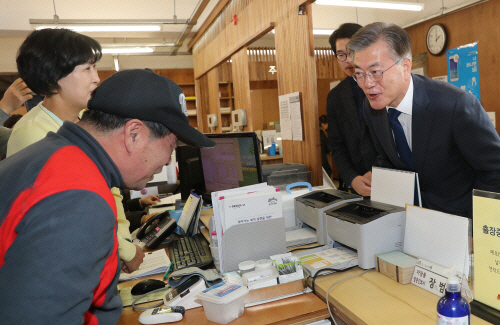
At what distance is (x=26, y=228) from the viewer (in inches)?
23.5

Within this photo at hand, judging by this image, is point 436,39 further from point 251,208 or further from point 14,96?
point 14,96

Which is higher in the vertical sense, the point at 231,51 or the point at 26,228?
the point at 231,51

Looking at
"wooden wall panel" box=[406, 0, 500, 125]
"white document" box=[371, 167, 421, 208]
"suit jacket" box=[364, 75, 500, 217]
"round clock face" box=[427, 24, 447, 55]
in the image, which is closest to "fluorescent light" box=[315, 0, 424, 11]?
"wooden wall panel" box=[406, 0, 500, 125]

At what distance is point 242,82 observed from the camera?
16.9 ft

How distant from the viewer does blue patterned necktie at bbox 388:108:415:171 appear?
5.37ft

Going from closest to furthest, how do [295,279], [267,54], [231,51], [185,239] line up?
[295,279]
[185,239]
[231,51]
[267,54]

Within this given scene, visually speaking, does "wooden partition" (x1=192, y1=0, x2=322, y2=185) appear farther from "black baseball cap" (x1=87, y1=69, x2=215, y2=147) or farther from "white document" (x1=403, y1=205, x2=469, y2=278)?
"black baseball cap" (x1=87, y1=69, x2=215, y2=147)

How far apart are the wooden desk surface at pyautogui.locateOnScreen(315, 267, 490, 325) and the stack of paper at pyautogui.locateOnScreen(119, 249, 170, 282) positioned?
2.37 feet

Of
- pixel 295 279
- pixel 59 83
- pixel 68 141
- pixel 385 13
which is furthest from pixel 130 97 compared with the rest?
pixel 385 13

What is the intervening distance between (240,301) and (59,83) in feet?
4.04

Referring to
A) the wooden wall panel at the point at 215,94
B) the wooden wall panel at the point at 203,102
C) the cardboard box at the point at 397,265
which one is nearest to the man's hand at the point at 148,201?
the cardboard box at the point at 397,265

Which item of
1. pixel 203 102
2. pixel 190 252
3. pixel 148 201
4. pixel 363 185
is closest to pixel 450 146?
pixel 363 185

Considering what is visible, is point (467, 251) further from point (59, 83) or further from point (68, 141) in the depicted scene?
point (59, 83)

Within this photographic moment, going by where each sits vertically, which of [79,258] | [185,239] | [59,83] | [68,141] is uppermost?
[59,83]
